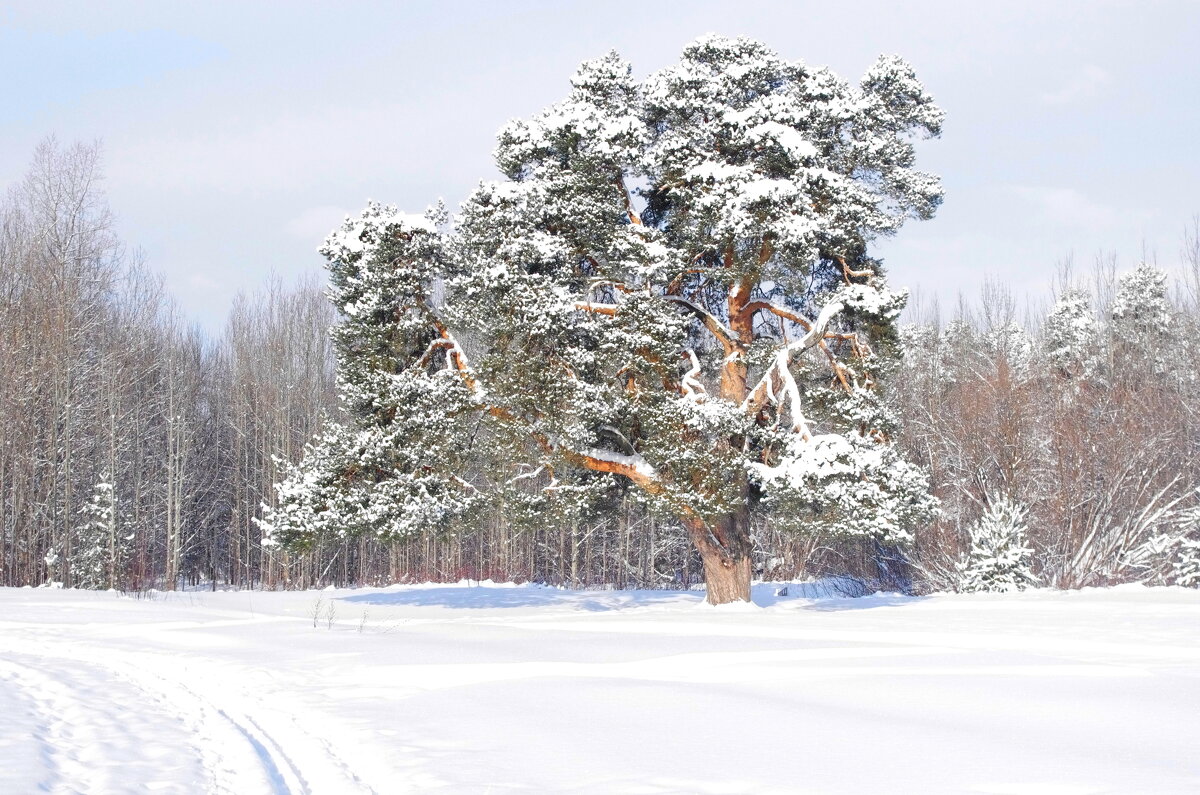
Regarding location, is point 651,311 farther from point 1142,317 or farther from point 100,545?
point 1142,317

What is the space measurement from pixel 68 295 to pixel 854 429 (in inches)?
1113

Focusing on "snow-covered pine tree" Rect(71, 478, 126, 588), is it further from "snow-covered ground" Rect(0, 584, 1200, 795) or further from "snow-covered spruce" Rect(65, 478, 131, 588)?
"snow-covered ground" Rect(0, 584, 1200, 795)

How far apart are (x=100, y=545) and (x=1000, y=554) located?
1045 inches

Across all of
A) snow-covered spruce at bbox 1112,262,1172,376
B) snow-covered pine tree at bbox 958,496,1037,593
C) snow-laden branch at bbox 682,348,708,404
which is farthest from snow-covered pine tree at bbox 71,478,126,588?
snow-covered spruce at bbox 1112,262,1172,376

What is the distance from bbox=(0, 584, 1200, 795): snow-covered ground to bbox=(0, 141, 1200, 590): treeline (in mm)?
6776

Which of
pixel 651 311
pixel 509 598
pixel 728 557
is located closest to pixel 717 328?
pixel 651 311

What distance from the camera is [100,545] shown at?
3008 centimetres

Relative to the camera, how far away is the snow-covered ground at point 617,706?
17.3 ft

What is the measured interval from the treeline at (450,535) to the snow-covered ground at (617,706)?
678 centimetres

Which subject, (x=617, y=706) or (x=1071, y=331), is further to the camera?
(x=1071, y=331)

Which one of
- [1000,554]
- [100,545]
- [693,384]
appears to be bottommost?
[1000,554]

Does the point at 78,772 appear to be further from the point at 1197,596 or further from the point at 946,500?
the point at 946,500

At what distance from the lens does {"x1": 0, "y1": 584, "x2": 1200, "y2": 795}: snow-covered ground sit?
527cm

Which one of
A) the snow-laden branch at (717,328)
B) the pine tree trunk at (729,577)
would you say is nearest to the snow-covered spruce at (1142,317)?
the snow-laden branch at (717,328)
